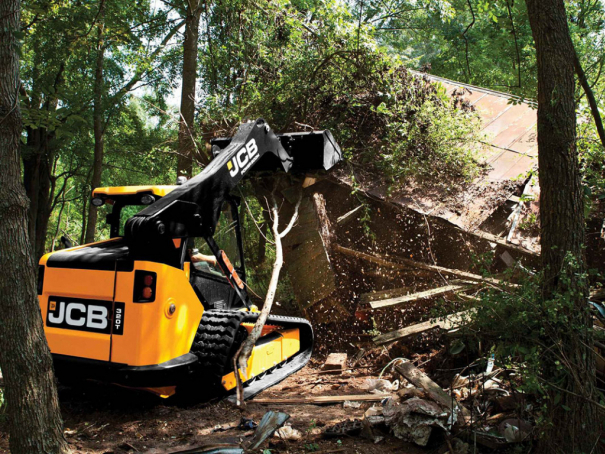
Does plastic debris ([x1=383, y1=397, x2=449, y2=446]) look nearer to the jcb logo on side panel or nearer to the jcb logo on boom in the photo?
the jcb logo on side panel

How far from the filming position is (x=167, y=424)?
4566 mm

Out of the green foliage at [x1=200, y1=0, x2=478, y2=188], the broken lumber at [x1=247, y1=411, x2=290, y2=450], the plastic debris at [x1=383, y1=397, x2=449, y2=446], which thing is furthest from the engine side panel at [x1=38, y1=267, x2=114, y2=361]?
the green foliage at [x1=200, y1=0, x2=478, y2=188]

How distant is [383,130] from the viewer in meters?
8.23

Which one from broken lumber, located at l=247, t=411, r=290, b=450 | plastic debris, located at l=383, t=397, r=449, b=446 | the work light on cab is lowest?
broken lumber, located at l=247, t=411, r=290, b=450

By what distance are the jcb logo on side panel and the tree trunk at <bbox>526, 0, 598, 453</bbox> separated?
11.2 feet

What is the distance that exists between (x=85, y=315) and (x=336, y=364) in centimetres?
375

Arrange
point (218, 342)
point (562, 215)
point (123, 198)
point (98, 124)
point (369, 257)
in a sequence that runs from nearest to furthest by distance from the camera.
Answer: point (562, 215), point (218, 342), point (123, 198), point (369, 257), point (98, 124)

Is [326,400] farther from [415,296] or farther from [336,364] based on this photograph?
[415,296]

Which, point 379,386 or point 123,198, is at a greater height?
point 123,198

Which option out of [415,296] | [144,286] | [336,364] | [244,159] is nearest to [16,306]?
[144,286]

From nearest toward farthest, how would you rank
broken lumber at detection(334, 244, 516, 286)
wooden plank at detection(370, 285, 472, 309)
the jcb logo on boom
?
1. the jcb logo on boom
2. wooden plank at detection(370, 285, 472, 309)
3. broken lumber at detection(334, 244, 516, 286)

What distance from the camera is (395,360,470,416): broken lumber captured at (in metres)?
4.23

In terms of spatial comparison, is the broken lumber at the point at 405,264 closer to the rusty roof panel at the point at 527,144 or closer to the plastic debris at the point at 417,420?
the rusty roof panel at the point at 527,144

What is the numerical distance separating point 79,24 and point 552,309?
37.3 ft
